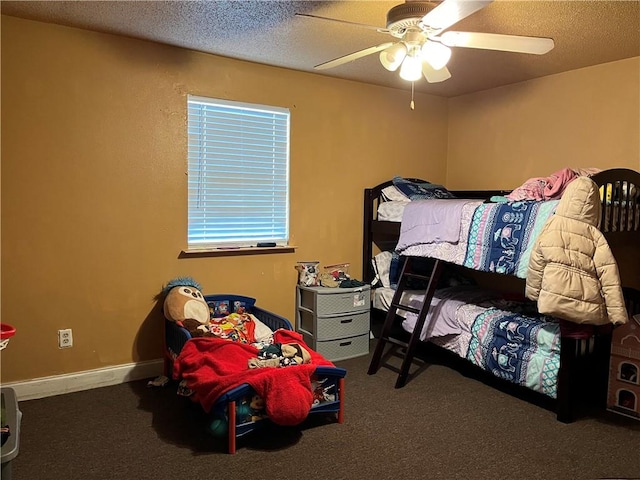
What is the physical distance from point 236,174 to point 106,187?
0.93 meters

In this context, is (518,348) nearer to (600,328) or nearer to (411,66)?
(600,328)

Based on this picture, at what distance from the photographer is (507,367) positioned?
3.11 metres

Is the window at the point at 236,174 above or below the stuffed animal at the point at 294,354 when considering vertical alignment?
above

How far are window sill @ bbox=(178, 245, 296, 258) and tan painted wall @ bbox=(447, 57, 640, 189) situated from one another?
193cm

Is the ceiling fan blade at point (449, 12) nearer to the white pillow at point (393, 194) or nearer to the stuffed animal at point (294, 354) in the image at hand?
the stuffed animal at point (294, 354)

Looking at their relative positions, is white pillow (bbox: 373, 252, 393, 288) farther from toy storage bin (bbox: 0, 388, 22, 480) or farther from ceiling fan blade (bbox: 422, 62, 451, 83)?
toy storage bin (bbox: 0, 388, 22, 480)

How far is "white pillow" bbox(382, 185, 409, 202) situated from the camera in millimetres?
4195

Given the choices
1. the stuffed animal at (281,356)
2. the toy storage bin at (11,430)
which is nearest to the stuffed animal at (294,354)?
the stuffed animal at (281,356)

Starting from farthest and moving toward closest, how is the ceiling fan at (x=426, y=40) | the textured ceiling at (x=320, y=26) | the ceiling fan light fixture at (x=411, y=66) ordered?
1. the textured ceiling at (x=320, y=26)
2. the ceiling fan light fixture at (x=411, y=66)
3. the ceiling fan at (x=426, y=40)

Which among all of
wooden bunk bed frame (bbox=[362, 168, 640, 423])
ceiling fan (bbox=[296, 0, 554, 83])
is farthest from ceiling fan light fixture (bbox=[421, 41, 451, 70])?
wooden bunk bed frame (bbox=[362, 168, 640, 423])

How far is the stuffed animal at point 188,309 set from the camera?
3166 millimetres

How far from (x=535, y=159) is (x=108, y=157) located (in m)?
3.27

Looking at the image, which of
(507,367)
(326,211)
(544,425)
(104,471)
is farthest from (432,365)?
(104,471)

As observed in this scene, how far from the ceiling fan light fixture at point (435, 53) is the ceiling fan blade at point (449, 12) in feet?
0.52
